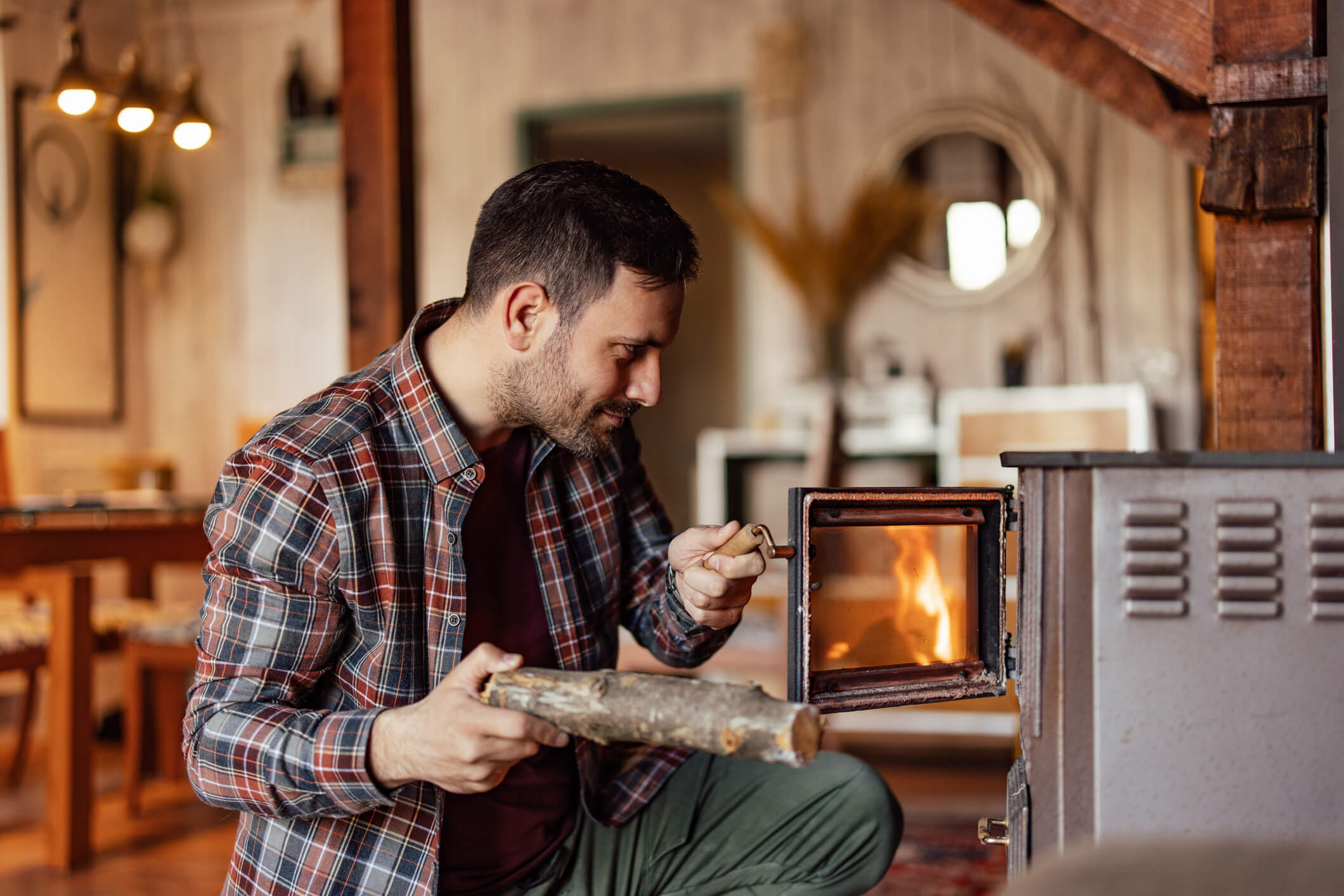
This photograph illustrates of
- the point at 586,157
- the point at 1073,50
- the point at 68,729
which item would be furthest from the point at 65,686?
the point at 586,157

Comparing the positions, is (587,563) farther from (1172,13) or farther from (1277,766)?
(1172,13)

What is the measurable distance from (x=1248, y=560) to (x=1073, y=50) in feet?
4.29

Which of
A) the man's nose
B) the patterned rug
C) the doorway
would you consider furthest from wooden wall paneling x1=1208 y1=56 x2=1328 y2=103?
the doorway

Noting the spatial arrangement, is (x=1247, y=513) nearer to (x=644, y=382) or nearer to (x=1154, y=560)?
(x=1154, y=560)

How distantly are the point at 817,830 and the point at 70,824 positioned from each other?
6.71 ft

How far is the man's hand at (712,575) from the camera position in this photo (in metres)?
1.35

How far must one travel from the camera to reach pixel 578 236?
1.41 metres

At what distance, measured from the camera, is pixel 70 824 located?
2.79 m

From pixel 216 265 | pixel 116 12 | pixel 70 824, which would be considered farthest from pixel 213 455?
pixel 70 824

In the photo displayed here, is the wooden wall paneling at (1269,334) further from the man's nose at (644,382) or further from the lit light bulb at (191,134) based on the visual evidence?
the lit light bulb at (191,134)

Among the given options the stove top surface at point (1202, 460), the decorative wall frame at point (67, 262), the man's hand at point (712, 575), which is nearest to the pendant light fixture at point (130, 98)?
the decorative wall frame at point (67, 262)

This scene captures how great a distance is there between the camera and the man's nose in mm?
1456

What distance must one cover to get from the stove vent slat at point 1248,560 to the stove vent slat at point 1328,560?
3 centimetres

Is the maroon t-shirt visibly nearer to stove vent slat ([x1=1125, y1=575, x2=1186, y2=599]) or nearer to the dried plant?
stove vent slat ([x1=1125, y1=575, x2=1186, y2=599])
